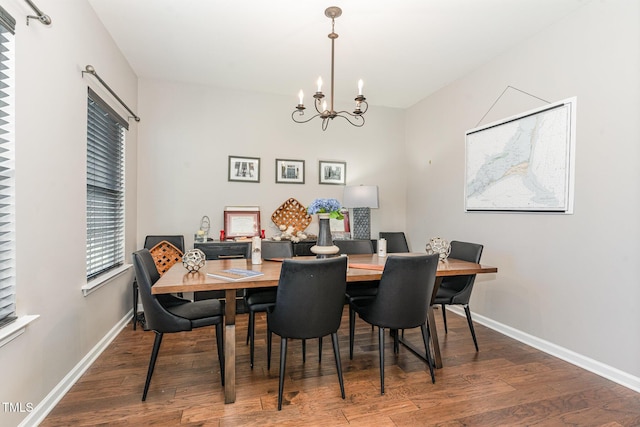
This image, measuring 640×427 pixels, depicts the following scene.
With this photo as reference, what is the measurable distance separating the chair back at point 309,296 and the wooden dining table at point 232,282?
0.13 meters

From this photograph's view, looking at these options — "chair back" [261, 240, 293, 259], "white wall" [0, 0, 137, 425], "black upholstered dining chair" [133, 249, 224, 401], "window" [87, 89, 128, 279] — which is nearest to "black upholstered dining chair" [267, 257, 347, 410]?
"black upholstered dining chair" [133, 249, 224, 401]

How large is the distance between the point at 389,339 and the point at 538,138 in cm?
222

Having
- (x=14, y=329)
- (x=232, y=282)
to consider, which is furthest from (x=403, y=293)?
(x=14, y=329)

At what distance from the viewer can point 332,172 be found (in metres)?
4.50

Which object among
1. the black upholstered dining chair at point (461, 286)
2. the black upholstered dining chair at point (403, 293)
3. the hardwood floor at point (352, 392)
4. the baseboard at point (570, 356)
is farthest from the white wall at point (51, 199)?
the baseboard at point (570, 356)

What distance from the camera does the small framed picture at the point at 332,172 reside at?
445cm

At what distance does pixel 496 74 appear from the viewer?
3.25 m

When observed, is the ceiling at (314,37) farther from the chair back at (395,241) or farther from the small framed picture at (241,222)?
the chair back at (395,241)

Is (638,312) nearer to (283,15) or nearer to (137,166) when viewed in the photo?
(283,15)

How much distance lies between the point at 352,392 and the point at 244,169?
2.95 meters

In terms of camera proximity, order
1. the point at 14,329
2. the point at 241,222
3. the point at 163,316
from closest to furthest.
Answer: the point at 14,329 < the point at 163,316 < the point at 241,222

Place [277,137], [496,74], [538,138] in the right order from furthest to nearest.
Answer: [277,137] → [496,74] → [538,138]

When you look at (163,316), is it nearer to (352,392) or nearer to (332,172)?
(352,392)

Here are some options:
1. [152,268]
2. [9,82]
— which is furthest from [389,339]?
[9,82]
